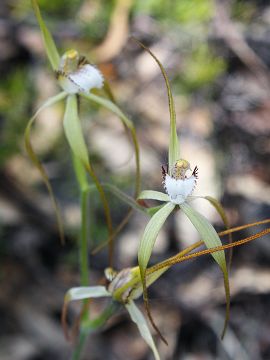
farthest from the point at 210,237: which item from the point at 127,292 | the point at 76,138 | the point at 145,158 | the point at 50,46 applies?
the point at 145,158

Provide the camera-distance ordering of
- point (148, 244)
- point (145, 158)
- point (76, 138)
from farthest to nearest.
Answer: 1. point (145, 158)
2. point (76, 138)
3. point (148, 244)

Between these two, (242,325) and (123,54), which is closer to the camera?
(242,325)

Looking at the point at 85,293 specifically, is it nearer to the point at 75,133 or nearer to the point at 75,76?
the point at 75,133

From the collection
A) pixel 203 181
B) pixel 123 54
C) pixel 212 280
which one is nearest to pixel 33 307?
pixel 212 280

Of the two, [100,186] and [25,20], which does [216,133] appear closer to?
[25,20]

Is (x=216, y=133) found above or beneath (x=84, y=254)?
above

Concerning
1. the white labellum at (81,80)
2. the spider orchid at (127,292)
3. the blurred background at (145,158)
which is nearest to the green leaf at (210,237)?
the spider orchid at (127,292)
